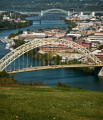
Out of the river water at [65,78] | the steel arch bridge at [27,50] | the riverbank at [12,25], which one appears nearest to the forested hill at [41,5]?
the riverbank at [12,25]

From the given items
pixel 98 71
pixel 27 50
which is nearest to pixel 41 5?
pixel 27 50

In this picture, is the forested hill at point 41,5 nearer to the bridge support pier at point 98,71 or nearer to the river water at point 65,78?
the bridge support pier at point 98,71

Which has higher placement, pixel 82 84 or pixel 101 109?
pixel 101 109

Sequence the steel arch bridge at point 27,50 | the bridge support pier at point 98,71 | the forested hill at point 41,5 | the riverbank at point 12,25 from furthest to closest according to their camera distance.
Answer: the forested hill at point 41,5 < the riverbank at point 12,25 < the bridge support pier at point 98,71 < the steel arch bridge at point 27,50

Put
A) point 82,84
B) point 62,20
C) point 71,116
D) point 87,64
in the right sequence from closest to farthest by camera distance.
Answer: point 71,116
point 82,84
point 87,64
point 62,20

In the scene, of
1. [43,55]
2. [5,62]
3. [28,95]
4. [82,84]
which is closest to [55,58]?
[43,55]

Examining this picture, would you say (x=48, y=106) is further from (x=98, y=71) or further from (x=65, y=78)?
(x=98, y=71)

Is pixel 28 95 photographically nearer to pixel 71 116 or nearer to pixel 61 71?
pixel 71 116

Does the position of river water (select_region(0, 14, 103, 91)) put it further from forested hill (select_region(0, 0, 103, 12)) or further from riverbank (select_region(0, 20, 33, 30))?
forested hill (select_region(0, 0, 103, 12))
